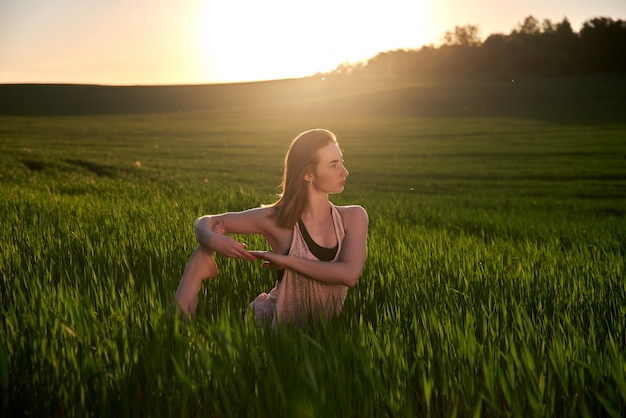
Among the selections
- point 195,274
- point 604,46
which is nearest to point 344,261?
point 195,274

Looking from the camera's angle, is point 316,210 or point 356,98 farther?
point 356,98

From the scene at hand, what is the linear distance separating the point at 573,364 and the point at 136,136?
48.4m

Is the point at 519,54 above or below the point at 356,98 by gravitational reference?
above

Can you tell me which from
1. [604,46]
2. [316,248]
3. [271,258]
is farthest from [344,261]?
[604,46]

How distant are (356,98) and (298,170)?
7024 centimetres

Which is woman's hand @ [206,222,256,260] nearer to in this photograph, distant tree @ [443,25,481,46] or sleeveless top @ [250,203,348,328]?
sleeveless top @ [250,203,348,328]

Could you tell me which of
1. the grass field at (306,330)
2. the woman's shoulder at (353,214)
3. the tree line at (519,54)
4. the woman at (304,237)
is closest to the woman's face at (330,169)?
the woman at (304,237)

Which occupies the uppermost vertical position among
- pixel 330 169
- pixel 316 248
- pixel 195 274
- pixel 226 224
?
pixel 330 169

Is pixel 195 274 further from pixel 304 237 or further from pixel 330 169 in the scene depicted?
pixel 330 169

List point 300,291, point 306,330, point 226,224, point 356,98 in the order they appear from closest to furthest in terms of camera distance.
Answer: point 306,330, point 300,291, point 226,224, point 356,98

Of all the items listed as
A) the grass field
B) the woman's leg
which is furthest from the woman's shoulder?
the woman's leg

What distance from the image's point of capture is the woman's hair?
152 inches

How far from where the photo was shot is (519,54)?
84688 mm

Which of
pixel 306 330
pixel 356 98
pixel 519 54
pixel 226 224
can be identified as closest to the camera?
pixel 306 330
